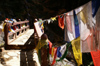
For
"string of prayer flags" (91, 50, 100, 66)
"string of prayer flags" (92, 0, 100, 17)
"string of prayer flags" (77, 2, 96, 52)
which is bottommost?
"string of prayer flags" (91, 50, 100, 66)

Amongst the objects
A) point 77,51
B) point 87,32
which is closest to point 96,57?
point 77,51

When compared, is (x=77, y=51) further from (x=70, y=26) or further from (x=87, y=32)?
(x=70, y=26)

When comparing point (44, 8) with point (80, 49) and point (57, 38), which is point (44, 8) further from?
point (80, 49)

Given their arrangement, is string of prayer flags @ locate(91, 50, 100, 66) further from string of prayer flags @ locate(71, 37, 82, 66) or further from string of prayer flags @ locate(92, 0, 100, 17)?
string of prayer flags @ locate(92, 0, 100, 17)

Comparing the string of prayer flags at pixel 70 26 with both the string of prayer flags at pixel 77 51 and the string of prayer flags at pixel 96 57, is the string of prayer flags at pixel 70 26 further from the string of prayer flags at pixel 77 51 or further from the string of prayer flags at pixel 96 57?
the string of prayer flags at pixel 96 57

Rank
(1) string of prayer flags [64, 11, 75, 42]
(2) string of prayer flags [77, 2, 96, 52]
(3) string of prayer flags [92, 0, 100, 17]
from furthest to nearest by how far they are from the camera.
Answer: (1) string of prayer flags [64, 11, 75, 42] < (2) string of prayer flags [77, 2, 96, 52] < (3) string of prayer flags [92, 0, 100, 17]

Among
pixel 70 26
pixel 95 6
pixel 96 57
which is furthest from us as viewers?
pixel 70 26

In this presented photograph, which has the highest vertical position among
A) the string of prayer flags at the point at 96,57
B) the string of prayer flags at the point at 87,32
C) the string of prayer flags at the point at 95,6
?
the string of prayer flags at the point at 95,6

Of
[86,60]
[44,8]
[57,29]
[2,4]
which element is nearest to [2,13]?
[2,4]

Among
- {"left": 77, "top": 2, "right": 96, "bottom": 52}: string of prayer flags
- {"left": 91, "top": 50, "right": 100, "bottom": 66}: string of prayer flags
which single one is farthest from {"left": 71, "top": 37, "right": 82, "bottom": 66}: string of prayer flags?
{"left": 91, "top": 50, "right": 100, "bottom": 66}: string of prayer flags

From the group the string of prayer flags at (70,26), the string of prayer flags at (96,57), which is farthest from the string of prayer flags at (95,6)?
the string of prayer flags at (96,57)

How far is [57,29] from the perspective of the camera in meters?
16.4

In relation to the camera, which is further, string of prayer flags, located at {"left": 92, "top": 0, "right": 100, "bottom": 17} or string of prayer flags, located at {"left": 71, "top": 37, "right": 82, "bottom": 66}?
string of prayer flags, located at {"left": 71, "top": 37, "right": 82, "bottom": 66}

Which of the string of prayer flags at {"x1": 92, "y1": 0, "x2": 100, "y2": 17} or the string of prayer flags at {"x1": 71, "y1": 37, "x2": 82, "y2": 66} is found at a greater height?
the string of prayer flags at {"x1": 92, "y1": 0, "x2": 100, "y2": 17}
